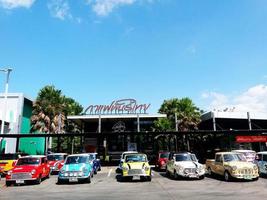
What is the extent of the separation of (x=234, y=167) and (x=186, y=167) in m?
2.67

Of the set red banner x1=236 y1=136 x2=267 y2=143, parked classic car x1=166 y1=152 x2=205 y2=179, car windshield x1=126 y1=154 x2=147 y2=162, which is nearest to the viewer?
parked classic car x1=166 y1=152 x2=205 y2=179

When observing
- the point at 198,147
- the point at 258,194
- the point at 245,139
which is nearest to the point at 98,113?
the point at 198,147

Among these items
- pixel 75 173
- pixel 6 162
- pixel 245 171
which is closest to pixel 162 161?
pixel 245 171

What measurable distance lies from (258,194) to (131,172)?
7.18 meters

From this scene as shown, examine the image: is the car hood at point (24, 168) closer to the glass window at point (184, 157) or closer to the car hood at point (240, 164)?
the glass window at point (184, 157)

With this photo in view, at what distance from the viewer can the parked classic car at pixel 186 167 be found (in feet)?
56.7

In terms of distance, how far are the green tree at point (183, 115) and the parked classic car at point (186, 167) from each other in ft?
77.4

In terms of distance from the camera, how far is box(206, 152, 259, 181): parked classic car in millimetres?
16141

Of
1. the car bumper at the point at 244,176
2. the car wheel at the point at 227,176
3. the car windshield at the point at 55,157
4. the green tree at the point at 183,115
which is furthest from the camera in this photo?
the green tree at the point at 183,115

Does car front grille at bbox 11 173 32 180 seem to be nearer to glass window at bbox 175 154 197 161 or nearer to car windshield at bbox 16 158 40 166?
car windshield at bbox 16 158 40 166

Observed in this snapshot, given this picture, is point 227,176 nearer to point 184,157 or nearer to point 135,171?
point 184,157

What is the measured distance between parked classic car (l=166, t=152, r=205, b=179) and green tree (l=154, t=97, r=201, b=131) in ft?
77.4

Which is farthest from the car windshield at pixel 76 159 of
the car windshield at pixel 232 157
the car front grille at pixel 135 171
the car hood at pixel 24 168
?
the car windshield at pixel 232 157

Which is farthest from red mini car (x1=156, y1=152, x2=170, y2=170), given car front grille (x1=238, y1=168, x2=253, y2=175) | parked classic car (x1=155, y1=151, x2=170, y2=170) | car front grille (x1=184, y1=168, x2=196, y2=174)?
car front grille (x1=238, y1=168, x2=253, y2=175)
